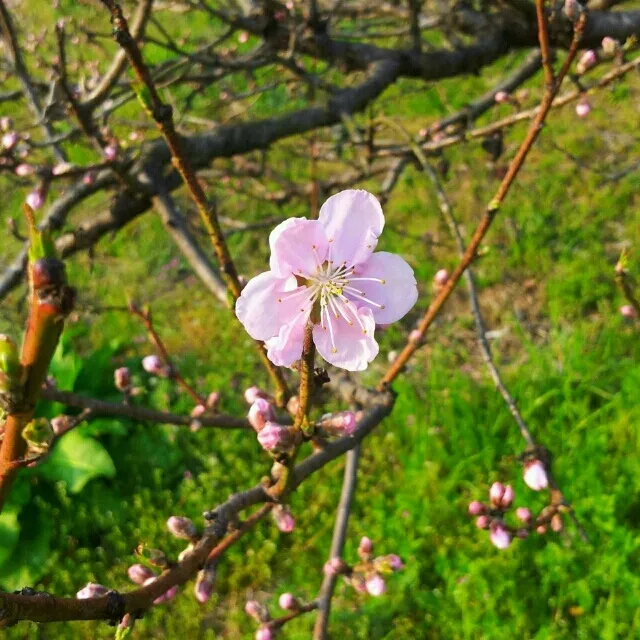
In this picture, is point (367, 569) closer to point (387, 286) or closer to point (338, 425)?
point (338, 425)

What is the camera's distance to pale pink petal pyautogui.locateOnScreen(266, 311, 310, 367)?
792mm

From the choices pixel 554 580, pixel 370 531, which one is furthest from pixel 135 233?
pixel 554 580

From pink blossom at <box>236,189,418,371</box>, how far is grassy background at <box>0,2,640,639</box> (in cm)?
95

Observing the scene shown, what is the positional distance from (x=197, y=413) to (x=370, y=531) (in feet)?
4.91

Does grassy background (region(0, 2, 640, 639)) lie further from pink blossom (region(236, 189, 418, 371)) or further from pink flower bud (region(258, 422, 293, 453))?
pink flower bud (region(258, 422, 293, 453))

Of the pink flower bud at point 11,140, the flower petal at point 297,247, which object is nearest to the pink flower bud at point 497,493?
the flower petal at point 297,247

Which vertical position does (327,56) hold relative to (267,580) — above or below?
above

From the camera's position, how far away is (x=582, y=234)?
4238 mm

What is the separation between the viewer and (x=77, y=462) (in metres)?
3.33

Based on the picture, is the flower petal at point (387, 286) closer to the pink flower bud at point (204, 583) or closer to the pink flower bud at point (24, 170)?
the pink flower bud at point (204, 583)

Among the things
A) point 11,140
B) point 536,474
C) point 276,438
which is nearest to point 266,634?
point 536,474

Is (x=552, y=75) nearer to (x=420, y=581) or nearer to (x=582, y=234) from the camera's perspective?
(x=420, y=581)

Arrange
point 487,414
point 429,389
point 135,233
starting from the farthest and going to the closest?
point 135,233 < point 429,389 < point 487,414

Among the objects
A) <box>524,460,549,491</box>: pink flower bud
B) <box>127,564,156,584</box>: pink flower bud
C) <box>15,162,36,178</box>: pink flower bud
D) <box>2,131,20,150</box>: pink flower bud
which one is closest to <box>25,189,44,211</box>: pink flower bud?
<box>15,162,36,178</box>: pink flower bud
